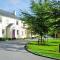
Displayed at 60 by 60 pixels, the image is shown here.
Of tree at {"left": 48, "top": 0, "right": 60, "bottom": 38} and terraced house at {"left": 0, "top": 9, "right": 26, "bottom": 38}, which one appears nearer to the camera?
tree at {"left": 48, "top": 0, "right": 60, "bottom": 38}

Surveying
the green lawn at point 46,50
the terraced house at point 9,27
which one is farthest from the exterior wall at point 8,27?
the green lawn at point 46,50

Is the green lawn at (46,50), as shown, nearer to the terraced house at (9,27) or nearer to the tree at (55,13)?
the tree at (55,13)

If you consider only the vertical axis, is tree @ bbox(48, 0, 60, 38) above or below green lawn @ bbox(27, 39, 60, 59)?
above

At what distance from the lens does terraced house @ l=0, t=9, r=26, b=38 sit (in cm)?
5606

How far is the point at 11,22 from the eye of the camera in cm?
6119

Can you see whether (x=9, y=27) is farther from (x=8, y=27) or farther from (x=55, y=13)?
(x=55, y=13)

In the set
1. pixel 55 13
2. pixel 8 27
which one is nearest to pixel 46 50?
pixel 55 13

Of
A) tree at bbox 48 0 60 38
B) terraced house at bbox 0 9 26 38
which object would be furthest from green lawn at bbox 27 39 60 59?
terraced house at bbox 0 9 26 38

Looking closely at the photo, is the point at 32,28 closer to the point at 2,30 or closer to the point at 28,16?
the point at 28,16

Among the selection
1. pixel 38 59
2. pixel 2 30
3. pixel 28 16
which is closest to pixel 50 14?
pixel 38 59

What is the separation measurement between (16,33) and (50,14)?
55.1m

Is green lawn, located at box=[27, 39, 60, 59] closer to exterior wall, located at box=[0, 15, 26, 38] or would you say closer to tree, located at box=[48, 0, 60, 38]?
tree, located at box=[48, 0, 60, 38]

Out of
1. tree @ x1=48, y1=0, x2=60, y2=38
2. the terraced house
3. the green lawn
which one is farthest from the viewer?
the terraced house

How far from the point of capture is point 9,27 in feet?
191
